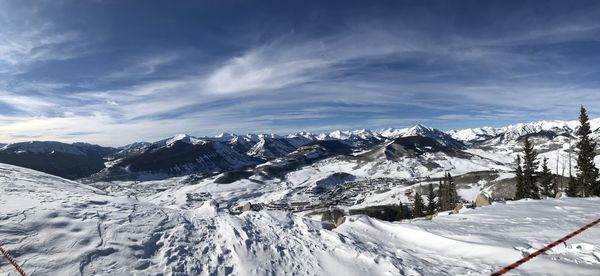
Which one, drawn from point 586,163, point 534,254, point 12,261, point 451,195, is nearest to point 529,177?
point 586,163

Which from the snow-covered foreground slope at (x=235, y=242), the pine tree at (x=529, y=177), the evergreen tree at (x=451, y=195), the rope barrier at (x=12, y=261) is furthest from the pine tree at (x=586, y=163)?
the rope barrier at (x=12, y=261)

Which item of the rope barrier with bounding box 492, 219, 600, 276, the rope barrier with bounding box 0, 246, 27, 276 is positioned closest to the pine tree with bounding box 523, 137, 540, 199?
the rope barrier with bounding box 492, 219, 600, 276

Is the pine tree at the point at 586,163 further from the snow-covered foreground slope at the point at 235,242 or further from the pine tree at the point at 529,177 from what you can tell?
the snow-covered foreground slope at the point at 235,242

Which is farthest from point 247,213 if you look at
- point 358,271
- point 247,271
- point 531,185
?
point 531,185

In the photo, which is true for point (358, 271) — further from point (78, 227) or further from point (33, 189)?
point (33, 189)

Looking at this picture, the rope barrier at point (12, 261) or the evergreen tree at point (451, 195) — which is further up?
the rope barrier at point (12, 261)
